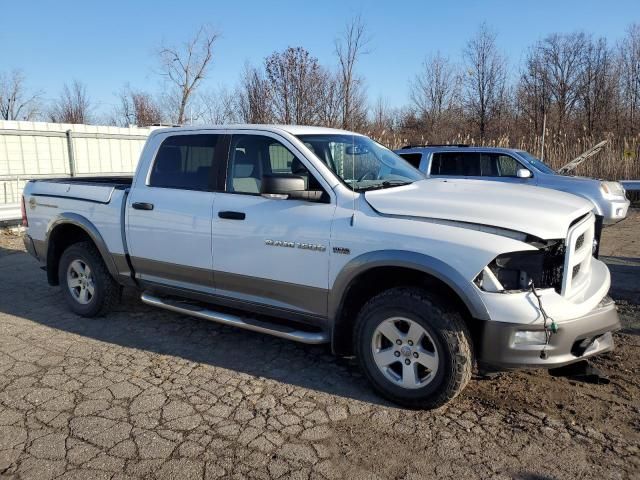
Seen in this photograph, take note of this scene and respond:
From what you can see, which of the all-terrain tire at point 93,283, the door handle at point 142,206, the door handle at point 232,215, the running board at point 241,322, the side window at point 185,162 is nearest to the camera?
the running board at point 241,322

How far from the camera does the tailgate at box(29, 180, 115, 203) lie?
5180mm

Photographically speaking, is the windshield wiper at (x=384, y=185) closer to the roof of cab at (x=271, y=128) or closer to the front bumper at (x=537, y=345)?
the roof of cab at (x=271, y=128)

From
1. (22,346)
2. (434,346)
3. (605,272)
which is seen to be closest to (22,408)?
(22,346)

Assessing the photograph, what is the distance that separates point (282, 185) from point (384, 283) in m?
1.02

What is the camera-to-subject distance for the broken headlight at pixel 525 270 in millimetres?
3166

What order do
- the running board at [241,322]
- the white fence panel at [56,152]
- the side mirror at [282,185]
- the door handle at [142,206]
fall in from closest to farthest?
the side mirror at [282,185] < the running board at [241,322] < the door handle at [142,206] < the white fence panel at [56,152]

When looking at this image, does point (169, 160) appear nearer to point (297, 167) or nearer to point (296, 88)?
point (297, 167)

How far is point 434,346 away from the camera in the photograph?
3373 mm

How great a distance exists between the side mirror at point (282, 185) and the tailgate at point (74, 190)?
212 centimetres

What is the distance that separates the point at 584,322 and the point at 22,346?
461 cm

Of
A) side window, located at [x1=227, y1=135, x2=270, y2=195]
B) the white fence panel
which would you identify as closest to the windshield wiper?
side window, located at [x1=227, y1=135, x2=270, y2=195]

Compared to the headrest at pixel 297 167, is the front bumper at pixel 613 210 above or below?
below

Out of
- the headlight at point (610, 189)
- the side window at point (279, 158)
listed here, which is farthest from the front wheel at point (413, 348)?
the headlight at point (610, 189)

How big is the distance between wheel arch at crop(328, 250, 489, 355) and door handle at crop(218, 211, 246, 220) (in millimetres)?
982
